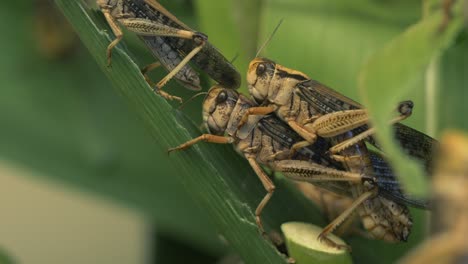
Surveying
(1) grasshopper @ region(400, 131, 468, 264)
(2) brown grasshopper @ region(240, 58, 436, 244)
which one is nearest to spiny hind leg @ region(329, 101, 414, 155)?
(2) brown grasshopper @ region(240, 58, 436, 244)

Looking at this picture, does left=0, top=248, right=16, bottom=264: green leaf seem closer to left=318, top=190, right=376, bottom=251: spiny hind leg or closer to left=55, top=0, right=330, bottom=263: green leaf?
left=55, top=0, right=330, bottom=263: green leaf

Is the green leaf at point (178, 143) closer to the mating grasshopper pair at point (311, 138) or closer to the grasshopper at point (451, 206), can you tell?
the mating grasshopper pair at point (311, 138)

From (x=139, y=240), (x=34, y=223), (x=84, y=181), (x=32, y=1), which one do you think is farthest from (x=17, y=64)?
(x=34, y=223)

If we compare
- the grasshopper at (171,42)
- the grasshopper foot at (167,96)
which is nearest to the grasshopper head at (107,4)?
the grasshopper at (171,42)

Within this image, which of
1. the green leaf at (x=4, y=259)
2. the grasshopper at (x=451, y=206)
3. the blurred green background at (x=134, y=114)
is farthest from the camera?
the blurred green background at (x=134, y=114)

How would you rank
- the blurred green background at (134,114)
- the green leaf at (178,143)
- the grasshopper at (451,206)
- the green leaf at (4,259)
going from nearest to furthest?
the grasshopper at (451,206) < the green leaf at (178,143) < the green leaf at (4,259) < the blurred green background at (134,114)

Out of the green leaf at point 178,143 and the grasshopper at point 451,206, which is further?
the green leaf at point 178,143
